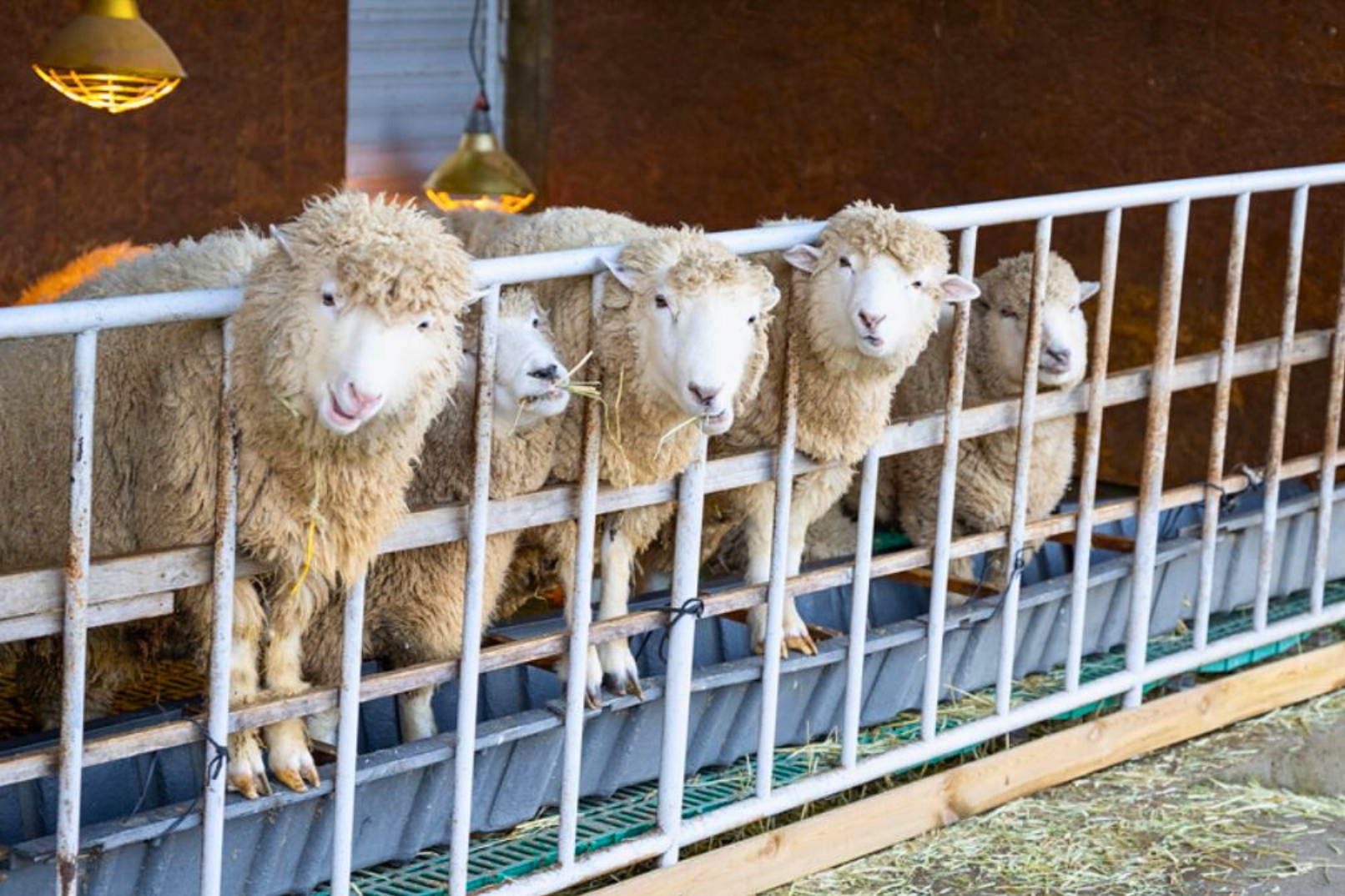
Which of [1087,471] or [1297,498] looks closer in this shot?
[1087,471]

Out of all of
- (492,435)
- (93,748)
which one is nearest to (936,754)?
(492,435)

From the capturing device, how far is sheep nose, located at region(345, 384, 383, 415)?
3312 mm

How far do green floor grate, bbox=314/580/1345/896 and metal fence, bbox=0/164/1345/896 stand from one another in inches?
4.5

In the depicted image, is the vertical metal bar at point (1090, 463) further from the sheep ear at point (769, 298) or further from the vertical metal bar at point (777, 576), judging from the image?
the sheep ear at point (769, 298)

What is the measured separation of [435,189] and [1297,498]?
3396mm

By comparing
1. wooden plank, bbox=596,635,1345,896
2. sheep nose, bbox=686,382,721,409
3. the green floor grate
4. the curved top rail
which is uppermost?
the curved top rail

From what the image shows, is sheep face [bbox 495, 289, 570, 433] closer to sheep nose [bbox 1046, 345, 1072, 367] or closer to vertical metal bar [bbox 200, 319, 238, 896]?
vertical metal bar [bbox 200, 319, 238, 896]

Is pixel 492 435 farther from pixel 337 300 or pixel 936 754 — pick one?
pixel 936 754

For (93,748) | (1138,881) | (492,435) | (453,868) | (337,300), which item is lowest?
(1138,881)

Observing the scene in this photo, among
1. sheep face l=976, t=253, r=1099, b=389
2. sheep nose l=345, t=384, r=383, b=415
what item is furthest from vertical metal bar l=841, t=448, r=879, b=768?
sheep nose l=345, t=384, r=383, b=415

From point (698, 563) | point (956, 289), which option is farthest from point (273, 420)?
point (956, 289)

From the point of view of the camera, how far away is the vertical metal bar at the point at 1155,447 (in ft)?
16.8

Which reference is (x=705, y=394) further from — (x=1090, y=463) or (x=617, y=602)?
(x=1090, y=463)

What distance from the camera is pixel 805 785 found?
4.61 meters
